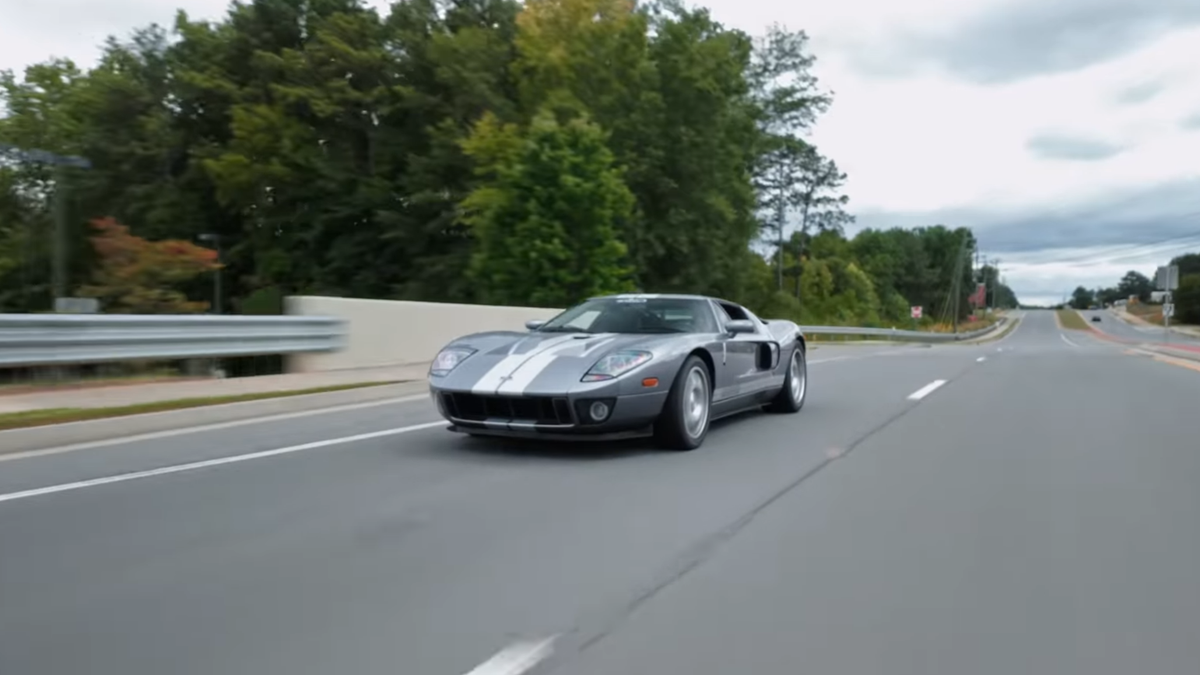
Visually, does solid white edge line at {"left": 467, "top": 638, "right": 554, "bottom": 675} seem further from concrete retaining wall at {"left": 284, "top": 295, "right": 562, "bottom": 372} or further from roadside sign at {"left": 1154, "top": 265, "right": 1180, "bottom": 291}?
roadside sign at {"left": 1154, "top": 265, "right": 1180, "bottom": 291}

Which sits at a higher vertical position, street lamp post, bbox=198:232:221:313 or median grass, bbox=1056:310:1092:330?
street lamp post, bbox=198:232:221:313

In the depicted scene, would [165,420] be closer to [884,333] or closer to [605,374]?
[605,374]

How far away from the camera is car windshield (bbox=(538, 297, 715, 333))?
7969 millimetres

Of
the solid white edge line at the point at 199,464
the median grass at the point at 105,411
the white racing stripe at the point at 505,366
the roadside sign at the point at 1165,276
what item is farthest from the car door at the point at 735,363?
the roadside sign at the point at 1165,276

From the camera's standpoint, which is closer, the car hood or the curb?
the car hood

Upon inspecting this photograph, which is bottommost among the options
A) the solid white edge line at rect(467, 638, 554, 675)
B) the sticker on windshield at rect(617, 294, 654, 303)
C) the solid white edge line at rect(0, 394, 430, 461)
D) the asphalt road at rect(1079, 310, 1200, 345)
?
the asphalt road at rect(1079, 310, 1200, 345)

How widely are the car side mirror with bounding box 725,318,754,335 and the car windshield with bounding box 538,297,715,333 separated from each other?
149 millimetres

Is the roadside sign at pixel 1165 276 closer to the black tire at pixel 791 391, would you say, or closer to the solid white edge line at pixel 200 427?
the black tire at pixel 791 391

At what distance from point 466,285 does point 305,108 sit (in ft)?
34.1

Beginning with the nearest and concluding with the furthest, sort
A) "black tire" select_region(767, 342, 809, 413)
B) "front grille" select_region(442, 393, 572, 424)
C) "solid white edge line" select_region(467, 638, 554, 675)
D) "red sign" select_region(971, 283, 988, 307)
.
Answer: "solid white edge line" select_region(467, 638, 554, 675) → "front grille" select_region(442, 393, 572, 424) → "black tire" select_region(767, 342, 809, 413) → "red sign" select_region(971, 283, 988, 307)

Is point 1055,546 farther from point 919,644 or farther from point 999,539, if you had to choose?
point 919,644

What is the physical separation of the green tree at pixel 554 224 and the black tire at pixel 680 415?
18.8m

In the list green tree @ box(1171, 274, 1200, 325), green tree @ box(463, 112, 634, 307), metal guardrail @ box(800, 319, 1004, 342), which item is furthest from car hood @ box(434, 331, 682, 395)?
green tree @ box(1171, 274, 1200, 325)

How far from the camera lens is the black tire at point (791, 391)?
9859 millimetres
